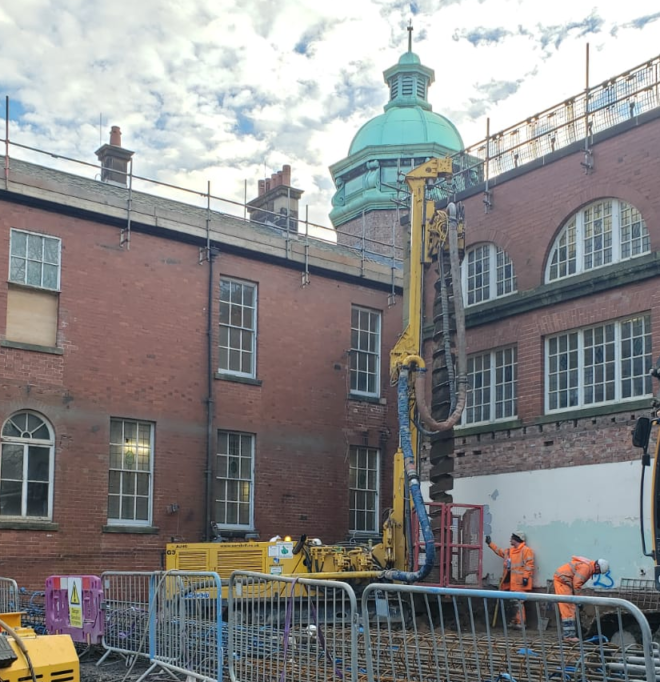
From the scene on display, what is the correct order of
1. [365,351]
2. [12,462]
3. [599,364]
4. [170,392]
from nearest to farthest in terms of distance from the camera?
[599,364] < [12,462] < [170,392] < [365,351]

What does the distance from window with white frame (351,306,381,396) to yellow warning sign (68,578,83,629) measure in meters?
12.2

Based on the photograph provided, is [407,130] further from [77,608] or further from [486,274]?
[77,608]

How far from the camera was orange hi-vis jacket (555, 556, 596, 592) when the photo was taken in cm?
1321

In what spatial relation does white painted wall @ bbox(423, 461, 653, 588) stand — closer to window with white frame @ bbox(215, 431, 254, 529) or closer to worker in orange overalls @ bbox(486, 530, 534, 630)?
worker in orange overalls @ bbox(486, 530, 534, 630)

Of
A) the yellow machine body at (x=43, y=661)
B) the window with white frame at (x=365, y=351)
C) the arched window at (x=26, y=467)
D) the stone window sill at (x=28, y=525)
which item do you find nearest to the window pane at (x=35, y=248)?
the arched window at (x=26, y=467)

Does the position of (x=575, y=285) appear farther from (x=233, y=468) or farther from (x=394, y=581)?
(x=233, y=468)

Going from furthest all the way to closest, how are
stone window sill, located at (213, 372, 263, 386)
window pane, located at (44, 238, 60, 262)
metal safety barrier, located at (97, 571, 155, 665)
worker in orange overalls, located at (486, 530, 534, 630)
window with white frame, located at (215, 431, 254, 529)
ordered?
stone window sill, located at (213, 372, 263, 386) < window with white frame, located at (215, 431, 254, 529) < window pane, located at (44, 238, 60, 262) < worker in orange overalls, located at (486, 530, 534, 630) < metal safety barrier, located at (97, 571, 155, 665)

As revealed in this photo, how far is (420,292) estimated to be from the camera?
19.2 meters

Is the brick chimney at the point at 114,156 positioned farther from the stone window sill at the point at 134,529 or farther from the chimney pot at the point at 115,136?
the stone window sill at the point at 134,529

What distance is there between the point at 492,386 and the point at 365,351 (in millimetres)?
4676

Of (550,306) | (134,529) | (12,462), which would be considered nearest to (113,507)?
(134,529)

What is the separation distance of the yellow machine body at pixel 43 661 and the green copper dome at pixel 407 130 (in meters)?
33.1

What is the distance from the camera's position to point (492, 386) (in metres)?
21.1

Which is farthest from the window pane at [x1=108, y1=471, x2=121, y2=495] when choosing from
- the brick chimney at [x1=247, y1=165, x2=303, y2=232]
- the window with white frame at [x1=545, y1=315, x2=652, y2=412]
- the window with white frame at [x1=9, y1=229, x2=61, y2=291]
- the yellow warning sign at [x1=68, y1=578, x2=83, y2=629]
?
the brick chimney at [x1=247, y1=165, x2=303, y2=232]
